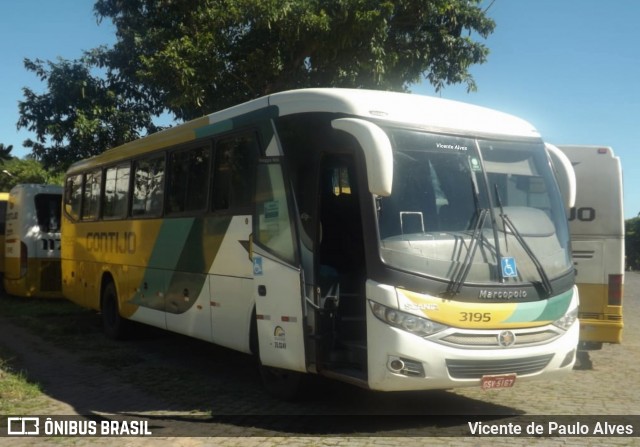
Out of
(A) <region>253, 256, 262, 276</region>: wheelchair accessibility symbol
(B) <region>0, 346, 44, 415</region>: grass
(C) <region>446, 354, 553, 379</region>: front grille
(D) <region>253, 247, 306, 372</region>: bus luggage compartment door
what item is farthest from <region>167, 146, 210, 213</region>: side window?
(C) <region>446, 354, 553, 379</region>: front grille

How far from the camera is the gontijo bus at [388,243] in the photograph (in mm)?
6426

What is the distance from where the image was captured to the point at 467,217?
22.4 feet

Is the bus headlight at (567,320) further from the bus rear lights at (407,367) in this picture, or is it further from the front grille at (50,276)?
the front grille at (50,276)

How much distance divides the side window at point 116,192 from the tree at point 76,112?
4.70m

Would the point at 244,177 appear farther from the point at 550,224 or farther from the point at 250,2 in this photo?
the point at 250,2

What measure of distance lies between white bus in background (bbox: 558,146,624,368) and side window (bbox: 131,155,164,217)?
5870mm

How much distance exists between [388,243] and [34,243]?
13.9m

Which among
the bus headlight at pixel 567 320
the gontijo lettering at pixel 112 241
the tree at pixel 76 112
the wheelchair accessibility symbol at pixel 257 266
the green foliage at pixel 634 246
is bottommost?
the green foliage at pixel 634 246

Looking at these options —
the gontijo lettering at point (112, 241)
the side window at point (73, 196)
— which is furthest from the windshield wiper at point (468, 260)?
the side window at point (73, 196)

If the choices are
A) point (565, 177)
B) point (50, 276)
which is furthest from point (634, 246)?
point (565, 177)

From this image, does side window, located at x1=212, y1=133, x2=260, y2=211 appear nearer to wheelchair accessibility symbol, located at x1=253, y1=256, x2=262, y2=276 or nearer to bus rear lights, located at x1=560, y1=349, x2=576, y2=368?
wheelchair accessibility symbol, located at x1=253, y1=256, x2=262, y2=276

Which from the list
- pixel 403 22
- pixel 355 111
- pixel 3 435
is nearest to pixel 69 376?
pixel 3 435

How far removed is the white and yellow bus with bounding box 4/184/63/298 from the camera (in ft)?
59.0

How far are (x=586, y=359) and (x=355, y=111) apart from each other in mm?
6122
